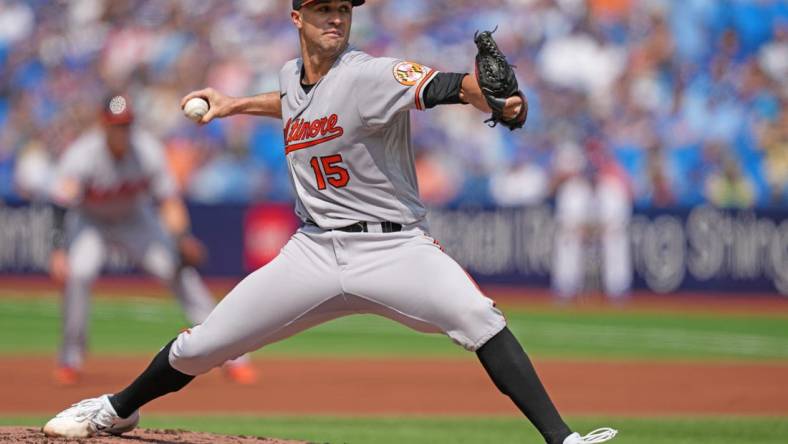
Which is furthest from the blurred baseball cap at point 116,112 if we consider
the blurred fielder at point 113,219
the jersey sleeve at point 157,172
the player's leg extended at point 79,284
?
the player's leg extended at point 79,284

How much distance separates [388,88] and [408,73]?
10 cm

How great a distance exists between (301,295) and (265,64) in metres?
17.2

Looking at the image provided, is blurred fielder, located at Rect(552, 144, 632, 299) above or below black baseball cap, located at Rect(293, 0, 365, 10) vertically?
below

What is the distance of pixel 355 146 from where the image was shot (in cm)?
498

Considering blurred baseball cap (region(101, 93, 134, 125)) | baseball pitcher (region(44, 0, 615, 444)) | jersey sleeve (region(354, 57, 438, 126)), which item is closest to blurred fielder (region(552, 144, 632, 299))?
blurred baseball cap (region(101, 93, 134, 125))

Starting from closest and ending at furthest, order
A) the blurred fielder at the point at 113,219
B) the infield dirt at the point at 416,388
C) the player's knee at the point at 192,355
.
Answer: the player's knee at the point at 192,355
the infield dirt at the point at 416,388
the blurred fielder at the point at 113,219

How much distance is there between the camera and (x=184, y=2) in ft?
74.9

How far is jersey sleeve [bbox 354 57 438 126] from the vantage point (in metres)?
4.72

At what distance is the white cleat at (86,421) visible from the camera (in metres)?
5.53

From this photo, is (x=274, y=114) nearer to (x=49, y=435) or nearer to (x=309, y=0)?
(x=309, y=0)

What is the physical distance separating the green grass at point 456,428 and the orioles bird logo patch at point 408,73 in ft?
9.25

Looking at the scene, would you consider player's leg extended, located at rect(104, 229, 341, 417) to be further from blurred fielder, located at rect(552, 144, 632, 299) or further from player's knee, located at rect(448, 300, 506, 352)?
blurred fielder, located at rect(552, 144, 632, 299)

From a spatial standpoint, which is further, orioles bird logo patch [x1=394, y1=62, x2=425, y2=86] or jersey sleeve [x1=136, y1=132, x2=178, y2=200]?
jersey sleeve [x1=136, y1=132, x2=178, y2=200]

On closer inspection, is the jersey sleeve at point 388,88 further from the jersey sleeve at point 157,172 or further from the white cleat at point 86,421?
the jersey sleeve at point 157,172
